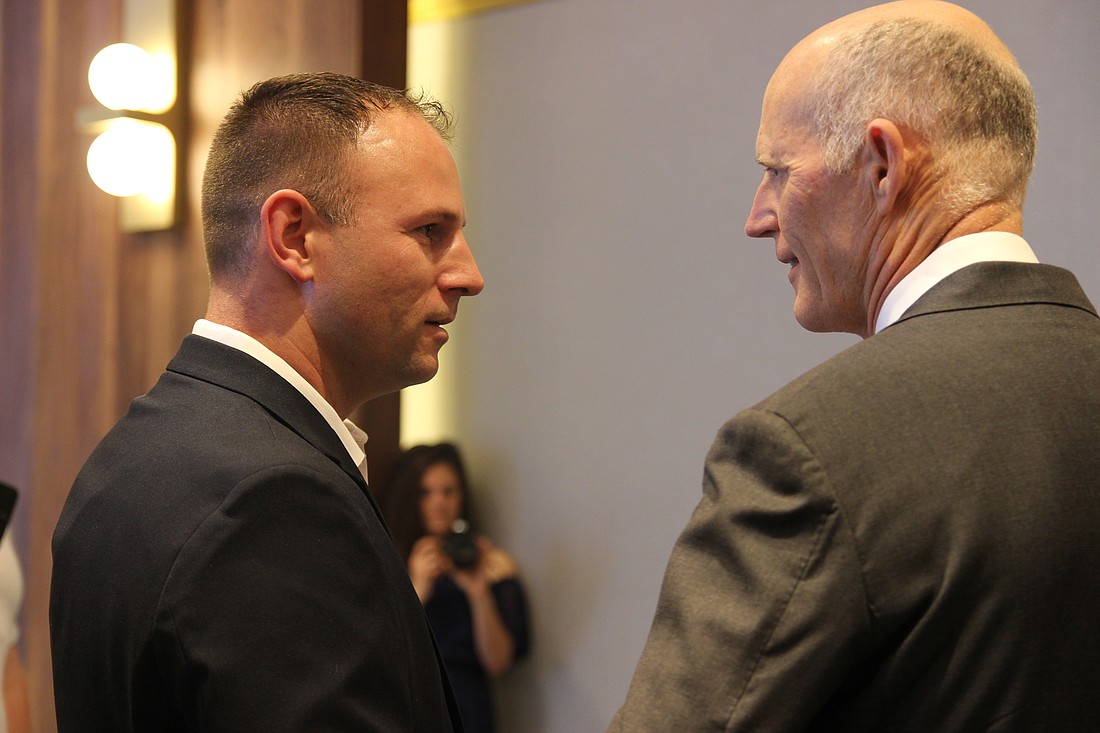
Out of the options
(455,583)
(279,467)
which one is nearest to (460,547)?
(455,583)

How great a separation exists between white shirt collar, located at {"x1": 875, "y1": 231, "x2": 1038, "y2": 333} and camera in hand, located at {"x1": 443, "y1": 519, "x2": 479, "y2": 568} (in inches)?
94.8

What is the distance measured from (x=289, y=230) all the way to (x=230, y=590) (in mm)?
479

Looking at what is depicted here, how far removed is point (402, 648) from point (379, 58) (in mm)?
2486

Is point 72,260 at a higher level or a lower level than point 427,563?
higher

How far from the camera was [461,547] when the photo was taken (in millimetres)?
3369

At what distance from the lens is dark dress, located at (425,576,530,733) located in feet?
10.8

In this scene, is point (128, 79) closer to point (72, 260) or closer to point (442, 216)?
point (72, 260)

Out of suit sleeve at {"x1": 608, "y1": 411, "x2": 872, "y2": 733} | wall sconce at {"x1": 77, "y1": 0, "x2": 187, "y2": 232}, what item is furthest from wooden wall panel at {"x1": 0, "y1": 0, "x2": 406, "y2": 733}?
suit sleeve at {"x1": 608, "y1": 411, "x2": 872, "y2": 733}

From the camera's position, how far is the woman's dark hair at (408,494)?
3.35 metres

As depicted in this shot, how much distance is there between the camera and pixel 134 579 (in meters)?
1.07

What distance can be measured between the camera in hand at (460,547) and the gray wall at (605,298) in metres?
0.18

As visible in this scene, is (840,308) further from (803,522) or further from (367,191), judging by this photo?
(367,191)

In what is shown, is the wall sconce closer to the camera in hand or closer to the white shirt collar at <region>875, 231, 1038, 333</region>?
the camera in hand

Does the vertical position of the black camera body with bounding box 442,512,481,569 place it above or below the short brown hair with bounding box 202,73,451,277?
below
